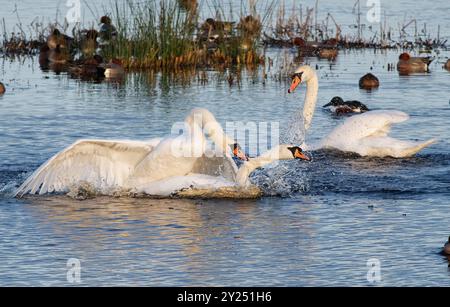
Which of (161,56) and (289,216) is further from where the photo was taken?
(161,56)

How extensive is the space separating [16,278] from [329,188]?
4.18 m

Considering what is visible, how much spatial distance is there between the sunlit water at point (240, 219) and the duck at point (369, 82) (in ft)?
4.03

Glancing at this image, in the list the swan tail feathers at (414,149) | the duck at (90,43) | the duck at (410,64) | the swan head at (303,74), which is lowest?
the swan tail feathers at (414,149)

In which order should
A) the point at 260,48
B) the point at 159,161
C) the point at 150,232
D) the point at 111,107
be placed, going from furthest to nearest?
the point at 260,48, the point at 111,107, the point at 159,161, the point at 150,232

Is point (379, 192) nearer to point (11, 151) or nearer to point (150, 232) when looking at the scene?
point (150, 232)

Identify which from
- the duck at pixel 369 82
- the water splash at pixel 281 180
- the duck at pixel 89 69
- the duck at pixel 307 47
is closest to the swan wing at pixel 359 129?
the water splash at pixel 281 180

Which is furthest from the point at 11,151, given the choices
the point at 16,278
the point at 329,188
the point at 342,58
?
the point at 342,58

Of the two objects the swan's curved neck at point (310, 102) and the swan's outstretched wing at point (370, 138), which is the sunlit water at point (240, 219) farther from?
the swan's curved neck at point (310, 102)

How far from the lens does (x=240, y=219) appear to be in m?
10.7

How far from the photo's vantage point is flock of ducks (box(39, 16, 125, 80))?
2022cm

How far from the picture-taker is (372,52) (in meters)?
22.9

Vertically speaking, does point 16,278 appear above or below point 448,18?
below

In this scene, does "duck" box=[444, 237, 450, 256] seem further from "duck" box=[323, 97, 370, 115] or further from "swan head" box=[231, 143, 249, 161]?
"duck" box=[323, 97, 370, 115]

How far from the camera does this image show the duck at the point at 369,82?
18261 mm
